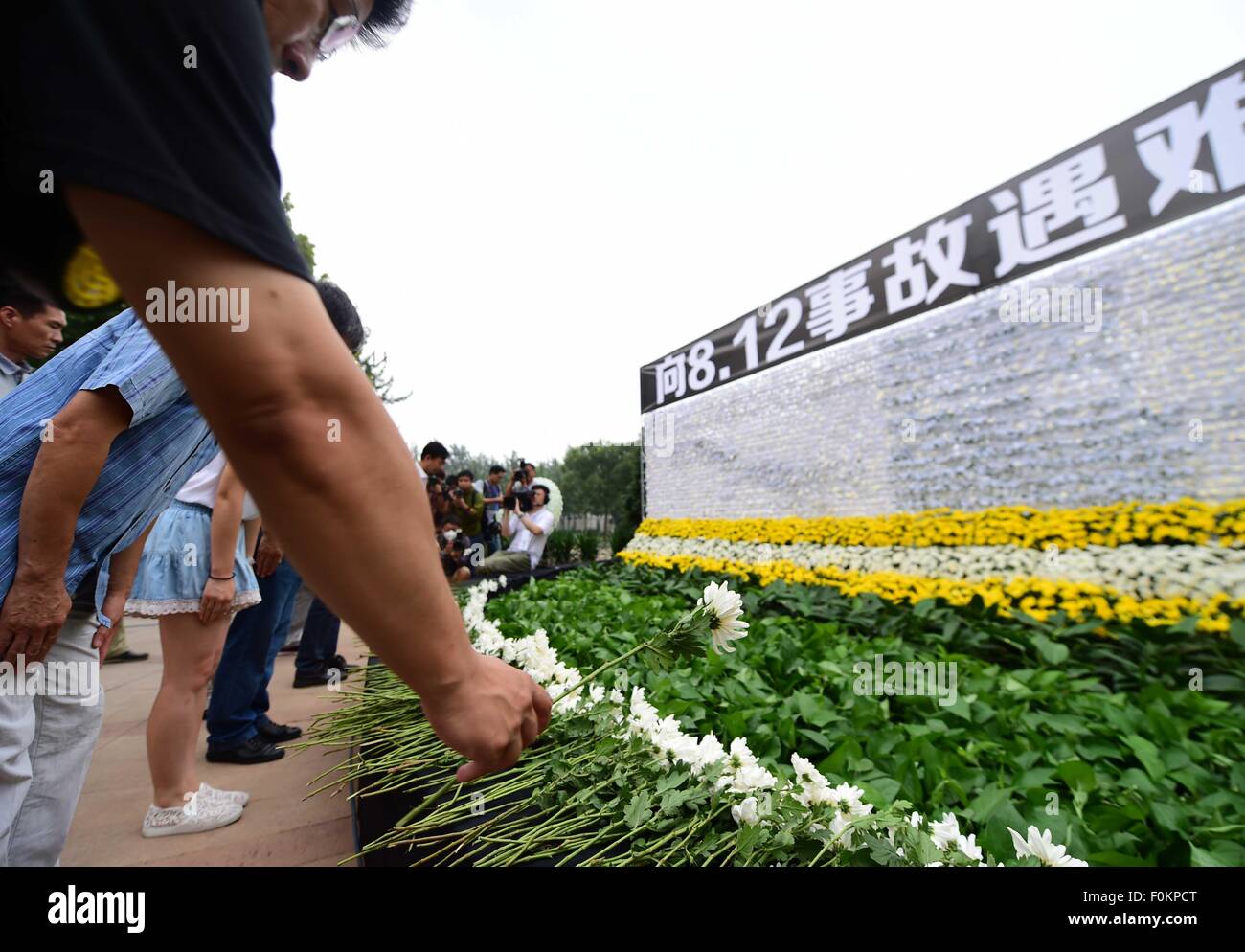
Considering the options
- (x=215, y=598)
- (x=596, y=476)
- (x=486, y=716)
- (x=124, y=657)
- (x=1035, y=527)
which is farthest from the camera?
(x=596, y=476)

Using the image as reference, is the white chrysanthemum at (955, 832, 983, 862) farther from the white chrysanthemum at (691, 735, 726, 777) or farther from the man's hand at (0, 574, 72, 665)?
the man's hand at (0, 574, 72, 665)

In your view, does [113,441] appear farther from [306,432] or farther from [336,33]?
[306,432]

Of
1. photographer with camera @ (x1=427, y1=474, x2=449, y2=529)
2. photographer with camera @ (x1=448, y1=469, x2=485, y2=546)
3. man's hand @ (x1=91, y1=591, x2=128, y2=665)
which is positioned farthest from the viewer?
photographer with camera @ (x1=448, y1=469, x2=485, y2=546)

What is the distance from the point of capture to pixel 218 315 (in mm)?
469

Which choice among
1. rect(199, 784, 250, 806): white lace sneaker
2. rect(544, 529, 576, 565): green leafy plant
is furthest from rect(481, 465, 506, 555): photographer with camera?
rect(544, 529, 576, 565): green leafy plant

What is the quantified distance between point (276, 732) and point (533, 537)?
383cm

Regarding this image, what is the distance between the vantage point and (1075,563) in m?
3.85

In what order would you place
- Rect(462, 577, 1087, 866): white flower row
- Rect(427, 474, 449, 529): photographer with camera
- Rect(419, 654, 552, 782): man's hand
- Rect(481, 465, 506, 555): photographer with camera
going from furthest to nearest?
Rect(481, 465, 506, 555): photographer with camera → Rect(427, 474, 449, 529): photographer with camera → Rect(462, 577, 1087, 866): white flower row → Rect(419, 654, 552, 782): man's hand
